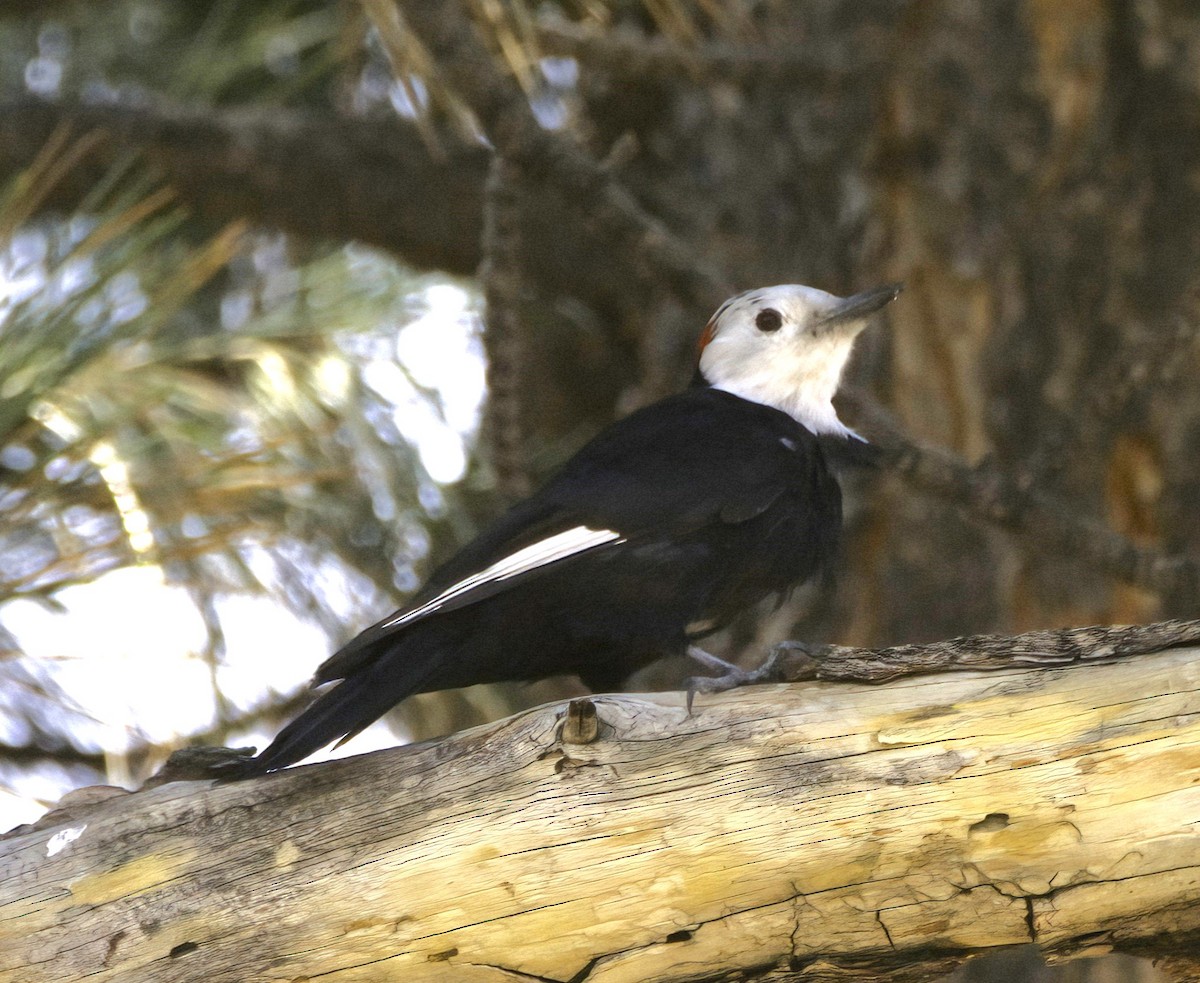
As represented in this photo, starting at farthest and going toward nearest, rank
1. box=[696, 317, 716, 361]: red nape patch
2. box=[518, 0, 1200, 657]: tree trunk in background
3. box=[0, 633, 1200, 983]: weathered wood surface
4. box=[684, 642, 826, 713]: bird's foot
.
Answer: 1. box=[518, 0, 1200, 657]: tree trunk in background
2. box=[696, 317, 716, 361]: red nape patch
3. box=[684, 642, 826, 713]: bird's foot
4. box=[0, 633, 1200, 983]: weathered wood surface

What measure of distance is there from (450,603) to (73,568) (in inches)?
22.3

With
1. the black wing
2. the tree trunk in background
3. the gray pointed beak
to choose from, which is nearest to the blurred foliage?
the black wing

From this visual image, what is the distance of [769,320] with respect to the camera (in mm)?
2752

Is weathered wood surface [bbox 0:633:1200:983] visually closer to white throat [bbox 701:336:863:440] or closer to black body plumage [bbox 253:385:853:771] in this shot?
black body plumage [bbox 253:385:853:771]

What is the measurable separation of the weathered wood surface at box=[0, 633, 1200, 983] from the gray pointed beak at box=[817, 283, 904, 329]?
1143 millimetres

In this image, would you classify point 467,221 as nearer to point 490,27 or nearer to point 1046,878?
point 490,27

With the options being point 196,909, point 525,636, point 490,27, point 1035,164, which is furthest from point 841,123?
point 196,909

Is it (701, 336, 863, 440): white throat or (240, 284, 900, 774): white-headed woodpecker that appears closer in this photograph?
(240, 284, 900, 774): white-headed woodpecker

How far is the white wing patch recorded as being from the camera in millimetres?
1907

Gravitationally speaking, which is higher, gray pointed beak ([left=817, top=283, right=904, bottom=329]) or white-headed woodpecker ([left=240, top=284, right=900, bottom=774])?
gray pointed beak ([left=817, top=283, right=904, bottom=329])

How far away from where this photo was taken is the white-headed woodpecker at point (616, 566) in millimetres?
1937

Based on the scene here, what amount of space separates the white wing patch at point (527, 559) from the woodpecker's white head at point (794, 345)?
69cm

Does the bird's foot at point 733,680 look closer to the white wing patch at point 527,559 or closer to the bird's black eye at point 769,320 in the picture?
the white wing patch at point 527,559

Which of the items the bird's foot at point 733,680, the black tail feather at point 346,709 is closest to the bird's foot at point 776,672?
the bird's foot at point 733,680
